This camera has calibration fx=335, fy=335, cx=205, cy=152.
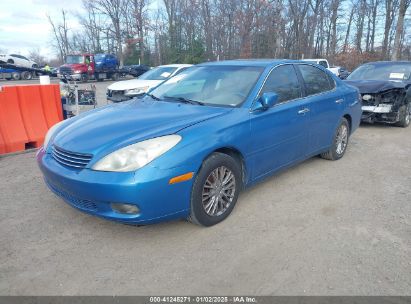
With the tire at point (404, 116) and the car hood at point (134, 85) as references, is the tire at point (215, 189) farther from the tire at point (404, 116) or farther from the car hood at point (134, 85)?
the car hood at point (134, 85)

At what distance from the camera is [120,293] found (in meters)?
2.46

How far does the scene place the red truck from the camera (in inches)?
1038

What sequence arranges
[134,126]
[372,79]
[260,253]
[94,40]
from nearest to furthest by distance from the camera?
[260,253] → [134,126] → [372,79] → [94,40]

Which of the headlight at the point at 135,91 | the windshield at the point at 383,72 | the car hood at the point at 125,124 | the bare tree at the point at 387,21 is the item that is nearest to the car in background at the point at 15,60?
the headlight at the point at 135,91

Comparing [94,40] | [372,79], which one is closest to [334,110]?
[372,79]

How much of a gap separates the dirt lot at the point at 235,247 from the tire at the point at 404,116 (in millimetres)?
4531

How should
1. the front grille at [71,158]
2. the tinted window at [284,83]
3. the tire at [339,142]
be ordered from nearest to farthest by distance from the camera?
the front grille at [71,158] < the tinted window at [284,83] < the tire at [339,142]

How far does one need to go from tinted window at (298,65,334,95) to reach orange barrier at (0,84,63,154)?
4784mm

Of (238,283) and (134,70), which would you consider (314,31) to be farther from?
(238,283)

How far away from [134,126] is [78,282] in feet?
4.72

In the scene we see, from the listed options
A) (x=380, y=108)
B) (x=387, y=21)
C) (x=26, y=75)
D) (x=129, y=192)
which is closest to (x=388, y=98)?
(x=380, y=108)

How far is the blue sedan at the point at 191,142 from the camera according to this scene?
2.84 m

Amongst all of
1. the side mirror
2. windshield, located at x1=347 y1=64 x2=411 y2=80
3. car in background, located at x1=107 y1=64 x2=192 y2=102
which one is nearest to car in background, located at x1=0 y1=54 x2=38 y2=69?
car in background, located at x1=107 y1=64 x2=192 y2=102

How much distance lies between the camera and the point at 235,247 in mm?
3018
